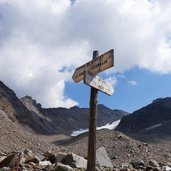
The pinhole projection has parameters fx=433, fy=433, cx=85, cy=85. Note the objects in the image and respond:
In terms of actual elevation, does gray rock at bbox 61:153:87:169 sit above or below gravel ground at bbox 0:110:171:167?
below


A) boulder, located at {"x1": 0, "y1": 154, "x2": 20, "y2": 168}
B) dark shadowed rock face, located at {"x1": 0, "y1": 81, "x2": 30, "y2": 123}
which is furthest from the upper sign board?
dark shadowed rock face, located at {"x1": 0, "y1": 81, "x2": 30, "y2": 123}

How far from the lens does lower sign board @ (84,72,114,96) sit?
35.0 ft

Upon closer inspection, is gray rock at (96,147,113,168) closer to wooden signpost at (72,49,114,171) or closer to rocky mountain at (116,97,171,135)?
wooden signpost at (72,49,114,171)

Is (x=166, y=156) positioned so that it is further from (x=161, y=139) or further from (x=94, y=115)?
(x=161, y=139)

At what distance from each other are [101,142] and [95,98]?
33818mm

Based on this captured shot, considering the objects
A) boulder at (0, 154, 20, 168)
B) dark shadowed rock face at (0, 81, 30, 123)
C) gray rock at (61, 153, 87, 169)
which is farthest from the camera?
dark shadowed rock face at (0, 81, 30, 123)

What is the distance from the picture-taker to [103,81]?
1118 cm

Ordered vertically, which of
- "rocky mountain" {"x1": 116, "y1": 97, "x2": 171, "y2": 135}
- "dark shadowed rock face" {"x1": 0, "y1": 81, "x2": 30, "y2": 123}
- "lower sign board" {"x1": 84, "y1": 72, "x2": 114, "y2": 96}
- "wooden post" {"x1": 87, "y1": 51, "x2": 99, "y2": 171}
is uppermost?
"rocky mountain" {"x1": 116, "y1": 97, "x2": 171, "y2": 135}

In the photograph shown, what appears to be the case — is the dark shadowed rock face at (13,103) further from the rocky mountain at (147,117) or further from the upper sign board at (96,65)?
the upper sign board at (96,65)

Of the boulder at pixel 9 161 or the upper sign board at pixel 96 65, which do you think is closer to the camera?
the upper sign board at pixel 96 65

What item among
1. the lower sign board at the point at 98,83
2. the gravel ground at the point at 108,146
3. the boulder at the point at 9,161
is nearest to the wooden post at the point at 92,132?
the lower sign board at the point at 98,83

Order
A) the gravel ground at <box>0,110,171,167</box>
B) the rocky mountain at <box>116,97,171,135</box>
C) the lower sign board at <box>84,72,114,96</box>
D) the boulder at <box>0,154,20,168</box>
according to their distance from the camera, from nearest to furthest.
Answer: the lower sign board at <box>84,72,114,96</box>
the boulder at <box>0,154,20,168</box>
the gravel ground at <box>0,110,171,167</box>
the rocky mountain at <box>116,97,171,135</box>

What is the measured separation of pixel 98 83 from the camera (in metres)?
11.0

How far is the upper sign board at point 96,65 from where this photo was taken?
35.2 ft
